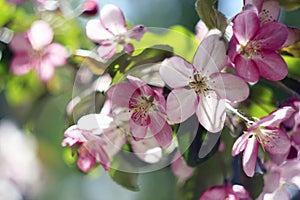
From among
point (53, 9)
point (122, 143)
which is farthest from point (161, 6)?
point (122, 143)

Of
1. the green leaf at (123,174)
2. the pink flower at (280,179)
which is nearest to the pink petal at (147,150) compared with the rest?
the green leaf at (123,174)

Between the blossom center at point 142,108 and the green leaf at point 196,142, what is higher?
the blossom center at point 142,108

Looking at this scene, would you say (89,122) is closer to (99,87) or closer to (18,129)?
(99,87)

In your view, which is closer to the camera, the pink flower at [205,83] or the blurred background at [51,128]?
the pink flower at [205,83]

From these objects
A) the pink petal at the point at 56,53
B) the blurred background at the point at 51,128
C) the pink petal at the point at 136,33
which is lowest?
the blurred background at the point at 51,128

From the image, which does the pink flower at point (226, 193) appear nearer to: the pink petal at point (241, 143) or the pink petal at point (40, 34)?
the pink petal at point (241, 143)

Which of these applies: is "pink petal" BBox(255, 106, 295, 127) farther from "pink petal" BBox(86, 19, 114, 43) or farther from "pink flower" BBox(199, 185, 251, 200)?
"pink petal" BBox(86, 19, 114, 43)
